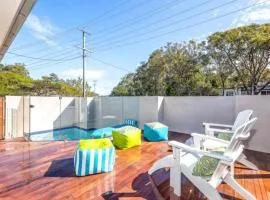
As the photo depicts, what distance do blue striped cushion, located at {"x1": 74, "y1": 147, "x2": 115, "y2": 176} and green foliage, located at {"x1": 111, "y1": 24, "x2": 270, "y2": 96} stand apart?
438 inches

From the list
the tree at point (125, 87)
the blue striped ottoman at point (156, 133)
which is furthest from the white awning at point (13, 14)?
the tree at point (125, 87)

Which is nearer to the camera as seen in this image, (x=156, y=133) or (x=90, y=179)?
(x=90, y=179)

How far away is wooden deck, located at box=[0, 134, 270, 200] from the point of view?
2.83 meters

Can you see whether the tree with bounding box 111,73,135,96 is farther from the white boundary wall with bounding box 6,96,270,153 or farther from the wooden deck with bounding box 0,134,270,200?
the wooden deck with bounding box 0,134,270,200

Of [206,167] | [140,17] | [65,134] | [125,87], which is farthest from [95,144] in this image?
[125,87]

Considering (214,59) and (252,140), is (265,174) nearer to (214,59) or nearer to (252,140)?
(252,140)

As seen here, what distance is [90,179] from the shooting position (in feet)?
10.9

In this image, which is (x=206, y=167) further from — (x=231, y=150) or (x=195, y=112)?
(x=195, y=112)

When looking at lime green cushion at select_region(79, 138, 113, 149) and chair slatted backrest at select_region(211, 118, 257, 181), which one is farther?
lime green cushion at select_region(79, 138, 113, 149)

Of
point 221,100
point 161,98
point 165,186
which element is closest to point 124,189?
point 165,186

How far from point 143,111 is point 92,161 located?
4.57 m

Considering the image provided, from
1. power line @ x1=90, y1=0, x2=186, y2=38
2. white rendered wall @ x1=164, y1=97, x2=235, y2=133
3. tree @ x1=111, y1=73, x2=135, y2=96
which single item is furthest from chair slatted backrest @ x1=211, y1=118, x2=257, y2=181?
tree @ x1=111, y1=73, x2=135, y2=96

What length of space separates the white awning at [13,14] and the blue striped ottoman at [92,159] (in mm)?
1977

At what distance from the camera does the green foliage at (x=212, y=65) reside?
12.4 metres
